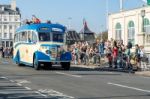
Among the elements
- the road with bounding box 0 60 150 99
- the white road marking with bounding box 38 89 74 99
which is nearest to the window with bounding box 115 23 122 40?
the road with bounding box 0 60 150 99

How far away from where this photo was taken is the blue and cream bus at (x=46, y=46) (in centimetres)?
3278

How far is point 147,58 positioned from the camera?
111ft

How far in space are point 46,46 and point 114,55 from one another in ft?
17.2

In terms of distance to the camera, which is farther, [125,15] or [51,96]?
[125,15]

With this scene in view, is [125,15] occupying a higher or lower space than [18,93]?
higher

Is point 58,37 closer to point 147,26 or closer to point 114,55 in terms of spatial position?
point 114,55

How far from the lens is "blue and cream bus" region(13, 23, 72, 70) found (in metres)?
32.8

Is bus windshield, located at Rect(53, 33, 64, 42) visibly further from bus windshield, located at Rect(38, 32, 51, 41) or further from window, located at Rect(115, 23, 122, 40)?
window, located at Rect(115, 23, 122, 40)

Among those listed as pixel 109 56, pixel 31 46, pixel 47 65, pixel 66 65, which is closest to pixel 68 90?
pixel 66 65

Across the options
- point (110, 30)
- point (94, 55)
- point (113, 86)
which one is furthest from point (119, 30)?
point (113, 86)

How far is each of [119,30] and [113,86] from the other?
52.4 meters

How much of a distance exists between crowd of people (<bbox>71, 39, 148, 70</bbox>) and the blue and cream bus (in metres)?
3.77

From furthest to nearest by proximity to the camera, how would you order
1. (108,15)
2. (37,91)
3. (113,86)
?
(108,15) → (113,86) → (37,91)

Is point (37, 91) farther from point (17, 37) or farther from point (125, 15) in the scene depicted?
point (125, 15)
